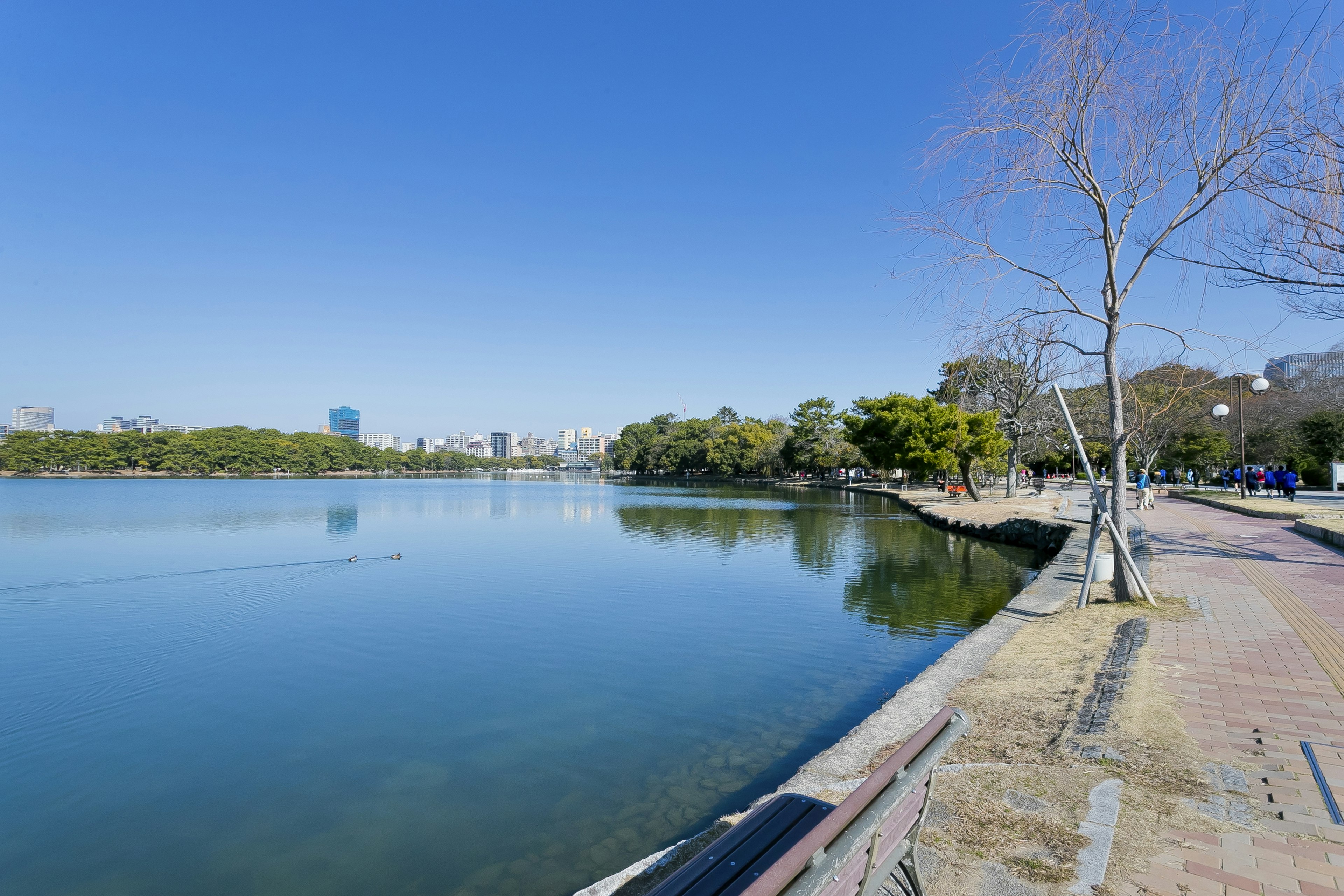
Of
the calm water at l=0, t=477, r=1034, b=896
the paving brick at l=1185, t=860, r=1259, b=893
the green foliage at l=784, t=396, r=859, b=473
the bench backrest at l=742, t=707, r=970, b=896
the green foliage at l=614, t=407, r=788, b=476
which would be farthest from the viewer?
the green foliage at l=614, t=407, r=788, b=476

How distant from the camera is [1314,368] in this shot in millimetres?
56281

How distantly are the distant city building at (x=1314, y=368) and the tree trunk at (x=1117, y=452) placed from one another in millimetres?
57001

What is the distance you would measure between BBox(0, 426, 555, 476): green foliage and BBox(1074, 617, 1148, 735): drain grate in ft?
457

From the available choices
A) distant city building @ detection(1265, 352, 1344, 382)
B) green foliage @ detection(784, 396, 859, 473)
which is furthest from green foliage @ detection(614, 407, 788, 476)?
distant city building @ detection(1265, 352, 1344, 382)

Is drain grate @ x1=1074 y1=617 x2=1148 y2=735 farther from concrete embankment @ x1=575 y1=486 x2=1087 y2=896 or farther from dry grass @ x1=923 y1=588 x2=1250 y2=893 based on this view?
concrete embankment @ x1=575 y1=486 x2=1087 y2=896

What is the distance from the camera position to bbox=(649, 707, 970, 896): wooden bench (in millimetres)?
1973

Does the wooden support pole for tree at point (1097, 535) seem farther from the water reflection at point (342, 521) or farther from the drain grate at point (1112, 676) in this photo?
the water reflection at point (342, 521)

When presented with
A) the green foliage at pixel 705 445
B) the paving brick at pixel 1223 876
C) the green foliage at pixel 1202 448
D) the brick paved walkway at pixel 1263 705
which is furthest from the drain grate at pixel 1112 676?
the green foliage at pixel 705 445

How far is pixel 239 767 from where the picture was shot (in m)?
6.68

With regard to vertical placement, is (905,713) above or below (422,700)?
above

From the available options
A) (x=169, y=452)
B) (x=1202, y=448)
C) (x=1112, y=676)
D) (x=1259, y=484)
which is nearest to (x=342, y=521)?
(x=1112, y=676)

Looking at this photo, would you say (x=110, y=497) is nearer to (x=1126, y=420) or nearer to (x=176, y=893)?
(x=176, y=893)

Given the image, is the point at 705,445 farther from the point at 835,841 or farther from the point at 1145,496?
the point at 835,841

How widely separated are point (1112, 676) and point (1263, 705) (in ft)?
3.65
